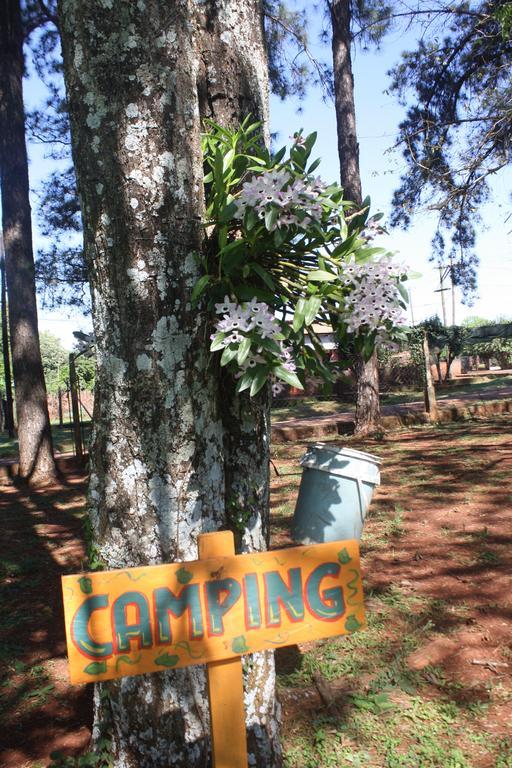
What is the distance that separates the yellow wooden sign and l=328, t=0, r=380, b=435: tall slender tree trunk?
880 cm

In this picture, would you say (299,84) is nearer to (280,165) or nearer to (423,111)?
(423,111)

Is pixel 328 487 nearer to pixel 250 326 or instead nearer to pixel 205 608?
pixel 250 326

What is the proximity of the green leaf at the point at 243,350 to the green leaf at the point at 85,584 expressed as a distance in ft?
2.27

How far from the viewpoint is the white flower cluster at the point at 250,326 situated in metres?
1.87

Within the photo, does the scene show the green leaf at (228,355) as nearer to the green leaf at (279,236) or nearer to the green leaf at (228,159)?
the green leaf at (279,236)

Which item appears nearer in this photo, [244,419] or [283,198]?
[283,198]

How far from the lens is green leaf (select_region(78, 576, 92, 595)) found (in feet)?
4.89

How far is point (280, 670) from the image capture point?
3.19 m

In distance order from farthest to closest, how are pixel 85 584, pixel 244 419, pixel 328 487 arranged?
pixel 328 487 < pixel 244 419 < pixel 85 584

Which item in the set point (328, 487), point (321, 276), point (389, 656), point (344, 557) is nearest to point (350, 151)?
point (328, 487)

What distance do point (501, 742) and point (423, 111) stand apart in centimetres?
1015

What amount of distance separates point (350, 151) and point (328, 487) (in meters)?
8.19

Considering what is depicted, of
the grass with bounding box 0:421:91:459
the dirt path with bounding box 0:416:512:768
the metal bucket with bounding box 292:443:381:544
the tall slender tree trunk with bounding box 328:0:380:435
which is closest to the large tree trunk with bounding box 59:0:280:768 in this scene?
the dirt path with bounding box 0:416:512:768

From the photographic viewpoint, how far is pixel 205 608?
156 cm
